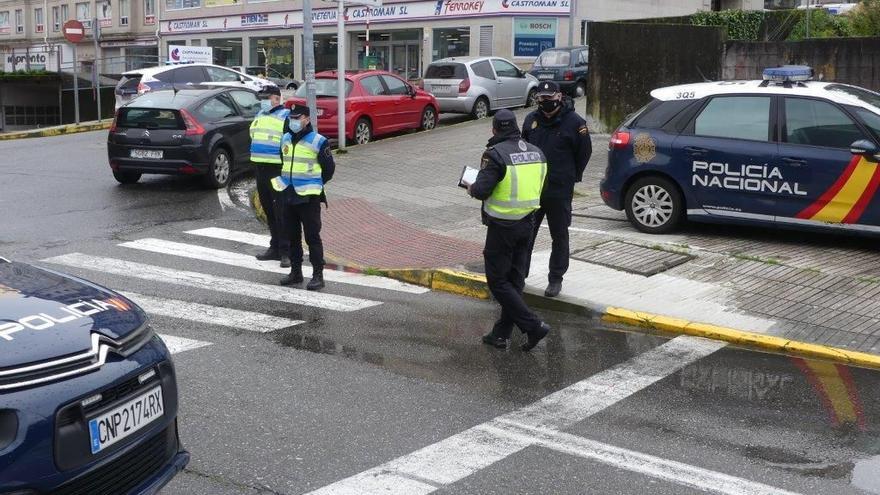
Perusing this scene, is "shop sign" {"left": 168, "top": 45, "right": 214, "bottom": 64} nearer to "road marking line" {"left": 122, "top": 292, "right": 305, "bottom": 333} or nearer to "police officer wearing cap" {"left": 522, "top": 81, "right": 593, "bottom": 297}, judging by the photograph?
"road marking line" {"left": 122, "top": 292, "right": 305, "bottom": 333}

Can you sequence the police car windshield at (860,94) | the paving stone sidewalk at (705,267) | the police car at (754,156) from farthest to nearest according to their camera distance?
1. the police car windshield at (860,94)
2. the police car at (754,156)
3. the paving stone sidewalk at (705,267)

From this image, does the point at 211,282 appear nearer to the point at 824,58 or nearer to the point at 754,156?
the point at 754,156

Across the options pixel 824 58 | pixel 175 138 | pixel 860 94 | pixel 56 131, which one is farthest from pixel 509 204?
pixel 56 131

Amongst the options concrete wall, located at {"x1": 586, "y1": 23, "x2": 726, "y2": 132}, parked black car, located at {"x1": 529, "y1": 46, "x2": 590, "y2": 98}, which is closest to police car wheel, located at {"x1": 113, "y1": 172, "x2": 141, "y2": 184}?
concrete wall, located at {"x1": 586, "y1": 23, "x2": 726, "y2": 132}

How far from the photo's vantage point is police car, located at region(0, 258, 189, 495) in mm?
3422

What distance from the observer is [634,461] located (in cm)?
518

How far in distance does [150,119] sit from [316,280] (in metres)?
6.80

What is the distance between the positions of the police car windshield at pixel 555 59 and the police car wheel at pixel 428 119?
20.2 ft

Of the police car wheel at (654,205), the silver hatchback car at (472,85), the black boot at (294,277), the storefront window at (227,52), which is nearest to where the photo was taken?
the black boot at (294,277)

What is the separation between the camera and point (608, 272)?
30.9ft

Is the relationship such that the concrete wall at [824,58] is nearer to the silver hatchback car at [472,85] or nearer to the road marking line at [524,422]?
the silver hatchback car at [472,85]

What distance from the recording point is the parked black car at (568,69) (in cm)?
2602

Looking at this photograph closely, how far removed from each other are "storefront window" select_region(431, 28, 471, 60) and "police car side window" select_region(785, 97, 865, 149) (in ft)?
93.3

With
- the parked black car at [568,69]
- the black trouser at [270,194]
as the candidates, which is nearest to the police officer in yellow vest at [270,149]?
the black trouser at [270,194]
